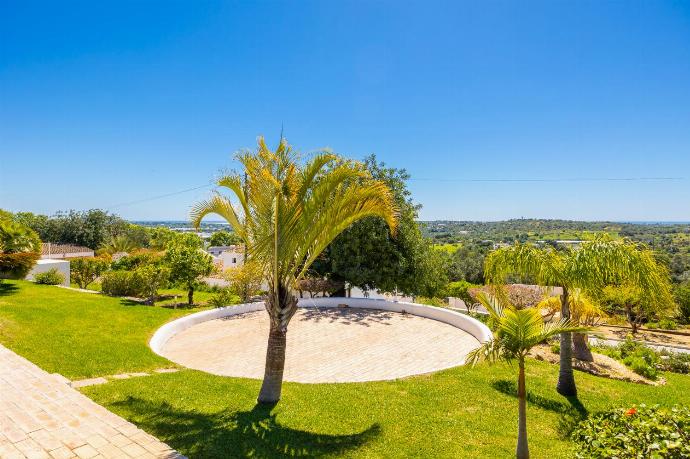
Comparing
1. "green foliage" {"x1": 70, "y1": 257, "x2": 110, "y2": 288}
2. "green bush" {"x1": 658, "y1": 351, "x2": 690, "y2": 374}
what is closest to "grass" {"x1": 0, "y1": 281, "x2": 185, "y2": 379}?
"green foliage" {"x1": 70, "y1": 257, "x2": 110, "y2": 288}

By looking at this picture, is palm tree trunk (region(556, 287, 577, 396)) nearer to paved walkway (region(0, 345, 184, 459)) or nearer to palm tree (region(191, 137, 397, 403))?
palm tree (region(191, 137, 397, 403))

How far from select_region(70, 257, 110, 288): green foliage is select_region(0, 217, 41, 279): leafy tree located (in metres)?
10.0

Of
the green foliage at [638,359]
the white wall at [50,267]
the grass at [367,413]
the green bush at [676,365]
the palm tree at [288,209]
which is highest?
the palm tree at [288,209]

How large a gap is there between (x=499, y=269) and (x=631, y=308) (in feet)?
88.1

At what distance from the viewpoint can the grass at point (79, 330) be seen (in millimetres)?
8273

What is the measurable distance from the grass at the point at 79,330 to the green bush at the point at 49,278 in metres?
4.08

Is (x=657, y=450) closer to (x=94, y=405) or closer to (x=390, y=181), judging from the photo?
(x=94, y=405)

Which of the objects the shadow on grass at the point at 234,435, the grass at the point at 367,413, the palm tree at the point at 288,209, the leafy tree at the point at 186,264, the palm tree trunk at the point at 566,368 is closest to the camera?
the shadow on grass at the point at 234,435

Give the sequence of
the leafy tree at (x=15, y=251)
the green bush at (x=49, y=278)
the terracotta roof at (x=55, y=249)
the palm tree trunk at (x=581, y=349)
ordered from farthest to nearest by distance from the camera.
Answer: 1. the terracotta roof at (x=55, y=249)
2. the green bush at (x=49, y=278)
3. the leafy tree at (x=15, y=251)
4. the palm tree trunk at (x=581, y=349)

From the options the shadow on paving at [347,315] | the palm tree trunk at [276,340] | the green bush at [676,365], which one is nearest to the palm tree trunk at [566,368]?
the palm tree trunk at [276,340]

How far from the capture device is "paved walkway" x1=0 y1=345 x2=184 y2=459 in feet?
14.7

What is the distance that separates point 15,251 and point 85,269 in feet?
35.5

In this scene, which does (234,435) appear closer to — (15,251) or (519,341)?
(519,341)

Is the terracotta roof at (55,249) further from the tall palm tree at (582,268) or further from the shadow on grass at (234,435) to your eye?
the tall palm tree at (582,268)
